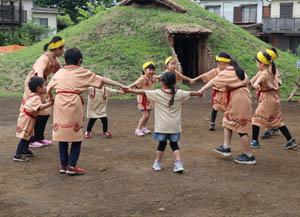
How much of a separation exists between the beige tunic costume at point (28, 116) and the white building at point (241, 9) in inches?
1333

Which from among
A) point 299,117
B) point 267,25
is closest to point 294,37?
point 267,25

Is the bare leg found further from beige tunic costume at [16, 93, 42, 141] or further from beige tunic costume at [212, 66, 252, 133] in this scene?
beige tunic costume at [16, 93, 42, 141]

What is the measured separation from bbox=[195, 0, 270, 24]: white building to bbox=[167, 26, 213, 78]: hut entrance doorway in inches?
833

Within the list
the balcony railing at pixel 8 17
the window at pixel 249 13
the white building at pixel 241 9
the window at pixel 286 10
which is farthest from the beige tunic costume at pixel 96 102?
the window at pixel 249 13

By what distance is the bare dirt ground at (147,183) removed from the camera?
190 inches

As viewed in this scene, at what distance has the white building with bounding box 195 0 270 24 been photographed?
128 ft

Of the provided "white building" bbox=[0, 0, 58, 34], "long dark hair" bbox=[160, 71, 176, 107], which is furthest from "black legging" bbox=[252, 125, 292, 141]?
"white building" bbox=[0, 0, 58, 34]

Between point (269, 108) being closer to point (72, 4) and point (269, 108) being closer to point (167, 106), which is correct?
point (167, 106)

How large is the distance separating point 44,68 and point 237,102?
109 inches

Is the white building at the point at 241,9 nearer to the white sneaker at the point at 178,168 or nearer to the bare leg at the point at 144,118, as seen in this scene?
the bare leg at the point at 144,118

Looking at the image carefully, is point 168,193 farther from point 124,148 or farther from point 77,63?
point 124,148

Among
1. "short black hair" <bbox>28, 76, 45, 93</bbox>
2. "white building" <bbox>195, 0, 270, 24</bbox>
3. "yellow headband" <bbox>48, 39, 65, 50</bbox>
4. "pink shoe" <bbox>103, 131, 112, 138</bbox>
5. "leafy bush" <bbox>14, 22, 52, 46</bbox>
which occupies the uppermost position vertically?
"white building" <bbox>195, 0, 270, 24</bbox>

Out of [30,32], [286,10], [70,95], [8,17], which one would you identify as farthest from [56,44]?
[286,10]

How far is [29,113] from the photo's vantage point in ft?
22.2
